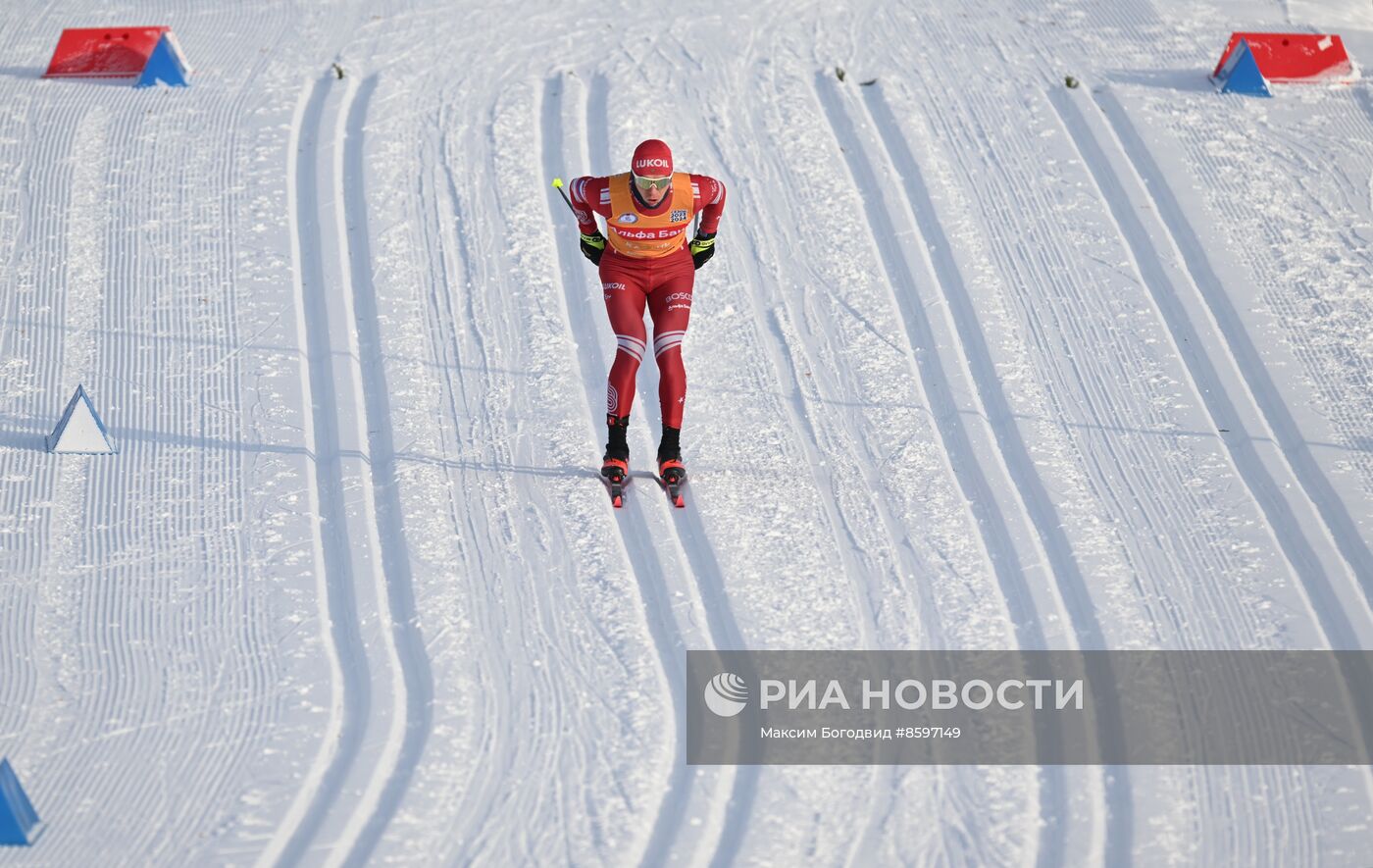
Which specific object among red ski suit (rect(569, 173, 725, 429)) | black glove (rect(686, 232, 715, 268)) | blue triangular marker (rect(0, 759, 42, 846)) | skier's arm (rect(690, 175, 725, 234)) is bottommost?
blue triangular marker (rect(0, 759, 42, 846))

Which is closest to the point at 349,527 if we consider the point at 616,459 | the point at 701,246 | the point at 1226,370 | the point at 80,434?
the point at 616,459

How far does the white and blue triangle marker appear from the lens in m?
7.00

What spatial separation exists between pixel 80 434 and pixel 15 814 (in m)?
2.39

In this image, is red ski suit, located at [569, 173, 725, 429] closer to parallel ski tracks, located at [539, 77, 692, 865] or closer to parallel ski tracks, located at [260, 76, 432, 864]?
parallel ski tracks, located at [539, 77, 692, 865]

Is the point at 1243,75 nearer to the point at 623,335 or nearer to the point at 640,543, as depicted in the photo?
the point at 623,335

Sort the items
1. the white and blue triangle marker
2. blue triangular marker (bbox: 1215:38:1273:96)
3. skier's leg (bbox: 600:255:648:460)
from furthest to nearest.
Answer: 1. blue triangular marker (bbox: 1215:38:1273:96)
2. the white and blue triangle marker
3. skier's leg (bbox: 600:255:648:460)

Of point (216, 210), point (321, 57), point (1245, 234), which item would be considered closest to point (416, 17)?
point (321, 57)

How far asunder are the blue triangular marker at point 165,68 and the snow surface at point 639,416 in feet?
0.38

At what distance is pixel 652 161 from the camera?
6.38 m

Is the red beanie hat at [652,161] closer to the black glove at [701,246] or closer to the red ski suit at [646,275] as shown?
the red ski suit at [646,275]

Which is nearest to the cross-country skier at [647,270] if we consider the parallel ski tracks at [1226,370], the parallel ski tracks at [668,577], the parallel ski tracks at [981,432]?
the parallel ski tracks at [668,577]

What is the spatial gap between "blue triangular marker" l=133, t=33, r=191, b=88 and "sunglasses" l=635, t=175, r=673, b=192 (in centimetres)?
489

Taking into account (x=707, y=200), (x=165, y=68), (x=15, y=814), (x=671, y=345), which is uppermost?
(x=165, y=68)

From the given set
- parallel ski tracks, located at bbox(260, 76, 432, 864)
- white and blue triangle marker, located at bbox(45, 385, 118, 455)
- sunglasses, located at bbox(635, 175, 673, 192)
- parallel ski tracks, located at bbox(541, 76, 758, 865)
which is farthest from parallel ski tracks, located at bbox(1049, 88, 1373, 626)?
white and blue triangle marker, located at bbox(45, 385, 118, 455)
